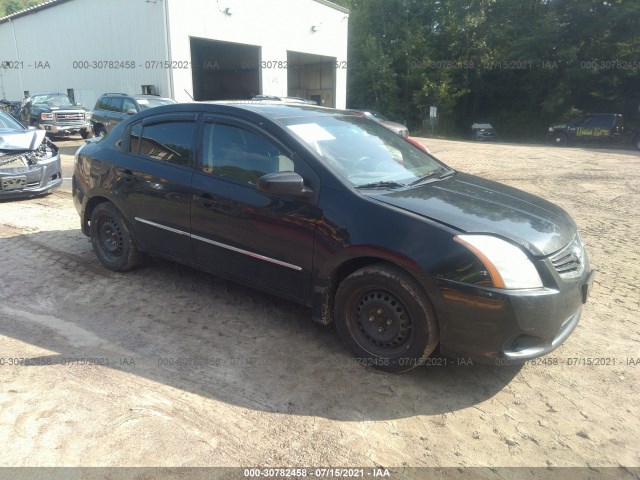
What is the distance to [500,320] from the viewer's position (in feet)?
8.97

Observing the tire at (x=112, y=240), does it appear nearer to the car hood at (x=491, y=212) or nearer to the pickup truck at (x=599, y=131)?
the car hood at (x=491, y=212)

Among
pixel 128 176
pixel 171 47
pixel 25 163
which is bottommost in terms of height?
pixel 25 163

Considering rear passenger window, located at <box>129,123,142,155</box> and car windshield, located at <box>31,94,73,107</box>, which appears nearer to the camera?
rear passenger window, located at <box>129,123,142,155</box>

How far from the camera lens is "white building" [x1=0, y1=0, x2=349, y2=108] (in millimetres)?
18953

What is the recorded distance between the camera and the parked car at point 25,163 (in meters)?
7.55

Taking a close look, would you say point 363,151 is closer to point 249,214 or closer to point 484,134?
point 249,214

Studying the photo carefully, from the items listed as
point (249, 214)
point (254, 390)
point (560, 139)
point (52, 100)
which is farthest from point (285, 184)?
point (560, 139)

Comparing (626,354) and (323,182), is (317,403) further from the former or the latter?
(626,354)

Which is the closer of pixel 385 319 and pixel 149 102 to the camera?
pixel 385 319

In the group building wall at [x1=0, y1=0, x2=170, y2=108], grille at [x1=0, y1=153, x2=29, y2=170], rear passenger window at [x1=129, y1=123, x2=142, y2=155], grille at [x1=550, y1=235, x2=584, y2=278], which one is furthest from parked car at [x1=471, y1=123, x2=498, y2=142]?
grille at [x1=550, y1=235, x2=584, y2=278]

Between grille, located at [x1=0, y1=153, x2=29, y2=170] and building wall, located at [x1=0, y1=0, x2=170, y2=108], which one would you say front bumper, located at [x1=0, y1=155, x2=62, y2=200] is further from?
building wall, located at [x1=0, y1=0, x2=170, y2=108]

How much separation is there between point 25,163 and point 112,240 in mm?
4229

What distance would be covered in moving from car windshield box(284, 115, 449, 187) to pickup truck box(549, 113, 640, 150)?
22811 millimetres

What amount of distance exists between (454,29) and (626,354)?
130 feet
